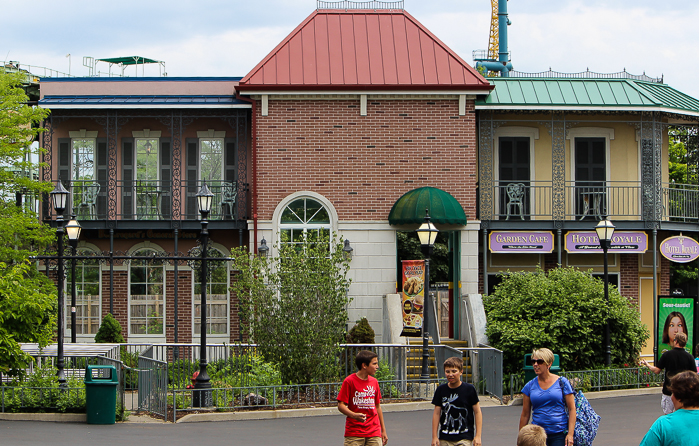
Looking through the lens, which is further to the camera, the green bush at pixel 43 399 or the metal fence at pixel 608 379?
the metal fence at pixel 608 379

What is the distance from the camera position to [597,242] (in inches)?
828

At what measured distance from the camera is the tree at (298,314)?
14.3m

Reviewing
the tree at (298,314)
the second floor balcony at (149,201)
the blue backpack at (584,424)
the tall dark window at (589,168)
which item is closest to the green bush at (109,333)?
the second floor balcony at (149,201)

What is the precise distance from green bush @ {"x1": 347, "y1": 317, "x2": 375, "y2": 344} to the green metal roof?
6695 millimetres

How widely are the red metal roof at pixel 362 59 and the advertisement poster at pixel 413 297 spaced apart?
5444 millimetres

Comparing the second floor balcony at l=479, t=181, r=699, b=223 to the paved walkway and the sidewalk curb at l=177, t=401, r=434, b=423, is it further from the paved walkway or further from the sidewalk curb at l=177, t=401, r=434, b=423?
the sidewalk curb at l=177, t=401, r=434, b=423

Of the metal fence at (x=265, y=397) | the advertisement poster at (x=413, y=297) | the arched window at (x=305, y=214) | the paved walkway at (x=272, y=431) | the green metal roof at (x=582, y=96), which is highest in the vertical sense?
the green metal roof at (x=582, y=96)

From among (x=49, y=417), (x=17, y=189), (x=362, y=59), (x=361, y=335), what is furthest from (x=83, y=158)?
(x=49, y=417)

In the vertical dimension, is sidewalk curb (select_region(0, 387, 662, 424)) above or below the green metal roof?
below

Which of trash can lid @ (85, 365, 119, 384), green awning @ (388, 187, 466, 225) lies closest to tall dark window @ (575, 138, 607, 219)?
green awning @ (388, 187, 466, 225)

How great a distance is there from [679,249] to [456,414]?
16.1m

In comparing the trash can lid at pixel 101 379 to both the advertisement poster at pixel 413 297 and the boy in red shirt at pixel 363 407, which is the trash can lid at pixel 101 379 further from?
the advertisement poster at pixel 413 297

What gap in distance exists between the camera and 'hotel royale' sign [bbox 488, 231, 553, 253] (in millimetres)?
20797

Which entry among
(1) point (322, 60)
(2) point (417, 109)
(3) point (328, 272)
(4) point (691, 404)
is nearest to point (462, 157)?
(2) point (417, 109)
